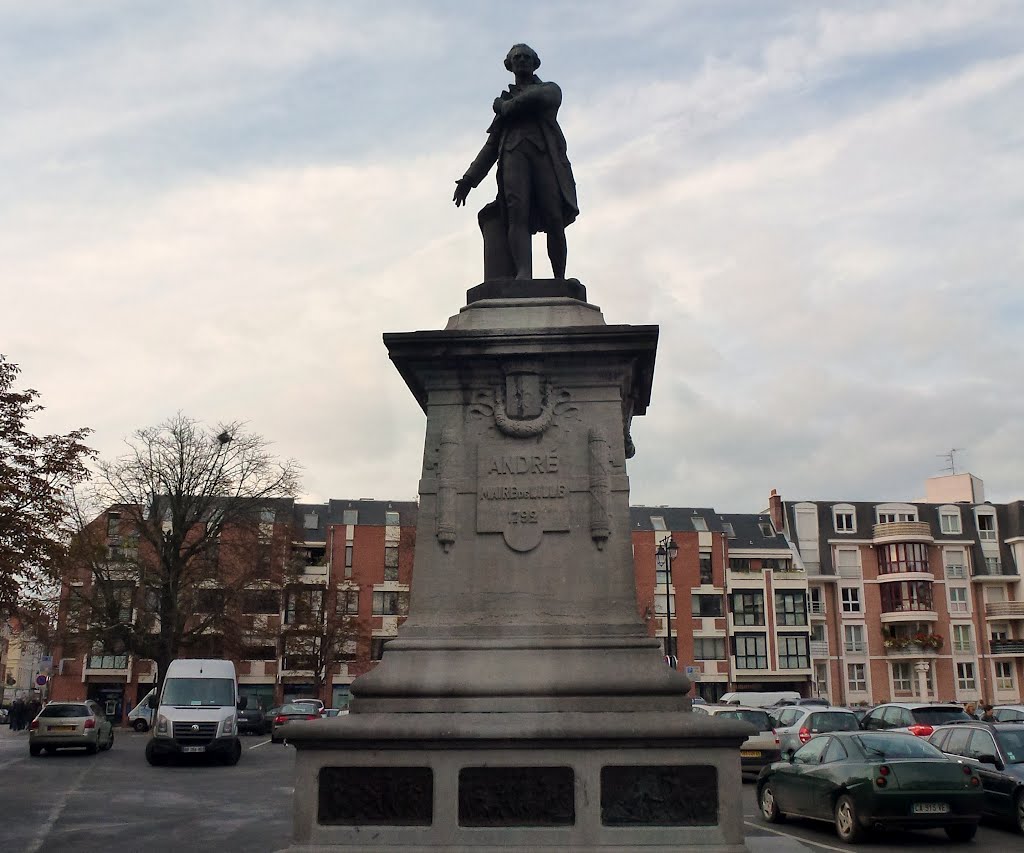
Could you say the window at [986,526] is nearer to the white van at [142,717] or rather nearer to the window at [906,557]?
the window at [906,557]

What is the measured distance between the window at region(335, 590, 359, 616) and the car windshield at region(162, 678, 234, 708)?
34.3 metres

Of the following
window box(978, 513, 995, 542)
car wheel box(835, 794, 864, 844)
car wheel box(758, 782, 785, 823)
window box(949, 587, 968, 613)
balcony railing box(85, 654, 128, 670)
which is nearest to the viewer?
car wheel box(835, 794, 864, 844)

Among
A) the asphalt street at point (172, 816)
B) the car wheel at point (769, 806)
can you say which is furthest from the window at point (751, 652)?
the car wheel at point (769, 806)

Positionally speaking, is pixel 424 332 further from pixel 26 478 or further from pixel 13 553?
pixel 26 478

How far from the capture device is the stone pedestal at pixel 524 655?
652 cm

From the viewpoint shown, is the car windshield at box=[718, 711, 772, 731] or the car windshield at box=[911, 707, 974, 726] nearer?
the car windshield at box=[911, 707, 974, 726]

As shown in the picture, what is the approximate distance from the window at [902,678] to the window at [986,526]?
1128cm

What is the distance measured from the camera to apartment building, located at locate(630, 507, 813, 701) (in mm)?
67938

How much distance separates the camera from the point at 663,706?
22.4ft

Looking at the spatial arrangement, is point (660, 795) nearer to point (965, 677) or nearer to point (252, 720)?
point (252, 720)

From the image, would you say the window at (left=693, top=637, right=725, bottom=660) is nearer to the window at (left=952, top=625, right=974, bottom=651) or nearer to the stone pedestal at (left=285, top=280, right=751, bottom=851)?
the window at (left=952, top=625, right=974, bottom=651)

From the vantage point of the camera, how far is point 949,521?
7381 centimetres

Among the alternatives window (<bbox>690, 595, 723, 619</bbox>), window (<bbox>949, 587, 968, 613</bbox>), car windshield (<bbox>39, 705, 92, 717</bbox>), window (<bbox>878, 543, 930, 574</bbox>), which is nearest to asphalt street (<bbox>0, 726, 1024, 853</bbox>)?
car windshield (<bbox>39, 705, 92, 717</bbox>)

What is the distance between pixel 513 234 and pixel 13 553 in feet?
46.7
